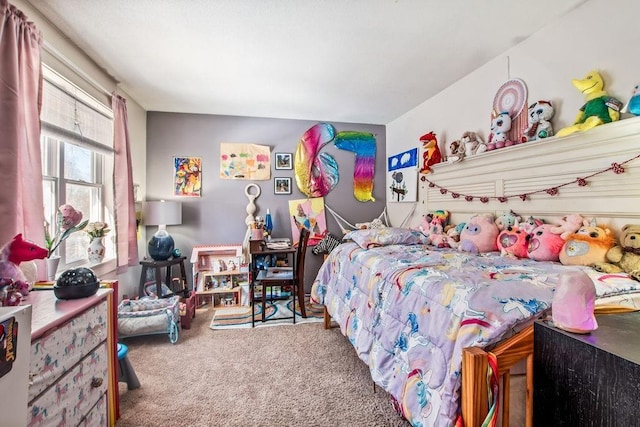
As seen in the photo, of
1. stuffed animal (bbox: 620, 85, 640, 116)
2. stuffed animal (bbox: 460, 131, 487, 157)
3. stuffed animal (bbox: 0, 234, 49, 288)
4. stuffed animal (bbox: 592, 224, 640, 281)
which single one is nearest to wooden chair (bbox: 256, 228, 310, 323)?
stuffed animal (bbox: 460, 131, 487, 157)

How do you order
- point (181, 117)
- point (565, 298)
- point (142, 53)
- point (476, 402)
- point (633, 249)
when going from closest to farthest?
point (565, 298) → point (476, 402) → point (633, 249) → point (142, 53) → point (181, 117)

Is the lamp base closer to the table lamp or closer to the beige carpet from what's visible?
the table lamp

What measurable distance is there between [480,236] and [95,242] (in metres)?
2.96

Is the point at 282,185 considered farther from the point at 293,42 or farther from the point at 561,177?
the point at 561,177

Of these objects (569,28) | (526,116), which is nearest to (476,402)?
(526,116)

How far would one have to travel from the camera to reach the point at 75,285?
1272mm

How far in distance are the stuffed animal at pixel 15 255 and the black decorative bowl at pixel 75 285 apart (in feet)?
0.41

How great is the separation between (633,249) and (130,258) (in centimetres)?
363

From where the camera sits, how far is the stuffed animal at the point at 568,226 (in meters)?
1.63

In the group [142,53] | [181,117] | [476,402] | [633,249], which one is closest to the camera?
[476,402]

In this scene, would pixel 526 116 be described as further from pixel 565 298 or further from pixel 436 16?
pixel 565 298

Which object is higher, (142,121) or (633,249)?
(142,121)

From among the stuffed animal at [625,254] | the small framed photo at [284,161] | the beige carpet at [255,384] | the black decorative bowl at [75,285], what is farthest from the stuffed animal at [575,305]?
the small framed photo at [284,161]

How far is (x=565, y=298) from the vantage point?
806 mm
